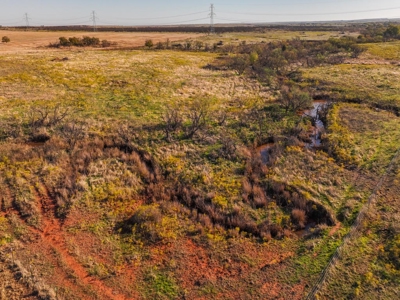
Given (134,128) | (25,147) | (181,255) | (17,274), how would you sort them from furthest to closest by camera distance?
1. (134,128)
2. (25,147)
3. (181,255)
4. (17,274)

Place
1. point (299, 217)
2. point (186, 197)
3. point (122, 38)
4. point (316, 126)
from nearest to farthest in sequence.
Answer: point (299, 217) < point (186, 197) < point (316, 126) < point (122, 38)

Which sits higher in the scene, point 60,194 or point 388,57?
point 388,57

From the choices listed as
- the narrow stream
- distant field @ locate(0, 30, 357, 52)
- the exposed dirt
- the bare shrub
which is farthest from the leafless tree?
distant field @ locate(0, 30, 357, 52)

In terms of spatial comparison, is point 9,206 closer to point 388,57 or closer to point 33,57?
point 33,57

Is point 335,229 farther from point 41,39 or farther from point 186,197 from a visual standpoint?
point 41,39

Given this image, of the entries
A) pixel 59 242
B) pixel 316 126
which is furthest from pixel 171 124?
pixel 59 242

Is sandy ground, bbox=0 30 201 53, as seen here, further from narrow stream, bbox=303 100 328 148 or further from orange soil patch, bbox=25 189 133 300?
narrow stream, bbox=303 100 328 148

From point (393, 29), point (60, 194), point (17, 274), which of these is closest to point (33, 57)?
point (60, 194)

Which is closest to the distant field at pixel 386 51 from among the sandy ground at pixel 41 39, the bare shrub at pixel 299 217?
the sandy ground at pixel 41 39
